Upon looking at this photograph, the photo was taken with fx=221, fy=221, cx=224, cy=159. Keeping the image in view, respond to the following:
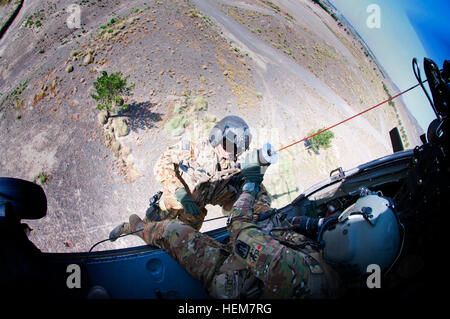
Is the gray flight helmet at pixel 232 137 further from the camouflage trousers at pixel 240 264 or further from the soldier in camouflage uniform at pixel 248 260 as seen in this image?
the camouflage trousers at pixel 240 264

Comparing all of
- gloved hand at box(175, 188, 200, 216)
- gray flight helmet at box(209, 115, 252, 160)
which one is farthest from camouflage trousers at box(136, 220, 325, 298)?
gray flight helmet at box(209, 115, 252, 160)

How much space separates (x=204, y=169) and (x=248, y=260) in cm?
172

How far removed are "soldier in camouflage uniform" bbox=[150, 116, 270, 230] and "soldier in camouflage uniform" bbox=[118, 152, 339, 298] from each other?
30.9 inches

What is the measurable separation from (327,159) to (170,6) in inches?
328

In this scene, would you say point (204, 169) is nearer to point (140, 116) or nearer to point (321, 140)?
point (140, 116)

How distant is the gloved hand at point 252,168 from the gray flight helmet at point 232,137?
61cm

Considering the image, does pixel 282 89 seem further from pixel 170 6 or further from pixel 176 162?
pixel 176 162

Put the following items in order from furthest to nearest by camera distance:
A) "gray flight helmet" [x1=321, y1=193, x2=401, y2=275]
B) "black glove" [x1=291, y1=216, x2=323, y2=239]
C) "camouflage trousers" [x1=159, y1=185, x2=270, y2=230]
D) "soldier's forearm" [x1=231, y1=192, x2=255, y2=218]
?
1. "camouflage trousers" [x1=159, y1=185, x2=270, y2=230]
2. "black glove" [x1=291, y1=216, x2=323, y2=239]
3. "soldier's forearm" [x1=231, y1=192, x2=255, y2=218]
4. "gray flight helmet" [x1=321, y1=193, x2=401, y2=275]

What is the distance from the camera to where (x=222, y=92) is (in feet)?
23.7

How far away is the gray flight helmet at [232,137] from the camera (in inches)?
122

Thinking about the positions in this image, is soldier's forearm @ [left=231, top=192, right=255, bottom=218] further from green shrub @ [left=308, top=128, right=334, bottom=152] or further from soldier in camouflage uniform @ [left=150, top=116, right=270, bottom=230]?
green shrub @ [left=308, top=128, right=334, bottom=152]

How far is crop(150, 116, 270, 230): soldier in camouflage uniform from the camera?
3.06 metres

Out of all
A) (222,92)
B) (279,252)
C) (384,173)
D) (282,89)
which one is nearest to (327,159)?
(282,89)

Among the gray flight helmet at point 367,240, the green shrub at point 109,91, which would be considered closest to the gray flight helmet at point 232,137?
the gray flight helmet at point 367,240
